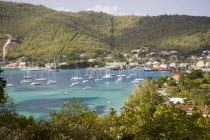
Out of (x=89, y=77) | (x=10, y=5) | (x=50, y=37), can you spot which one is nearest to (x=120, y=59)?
(x=50, y=37)

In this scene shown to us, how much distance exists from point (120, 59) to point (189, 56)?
101 feet

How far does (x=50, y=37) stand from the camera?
125875 millimetres

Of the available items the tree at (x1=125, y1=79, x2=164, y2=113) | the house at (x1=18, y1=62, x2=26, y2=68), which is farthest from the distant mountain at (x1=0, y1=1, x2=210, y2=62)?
the tree at (x1=125, y1=79, x2=164, y2=113)

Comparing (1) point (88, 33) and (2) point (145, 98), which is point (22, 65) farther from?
(2) point (145, 98)

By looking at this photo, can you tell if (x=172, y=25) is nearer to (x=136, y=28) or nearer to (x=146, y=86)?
(x=136, y=28)

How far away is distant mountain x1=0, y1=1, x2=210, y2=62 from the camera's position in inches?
4561

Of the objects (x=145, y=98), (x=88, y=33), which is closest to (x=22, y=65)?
(x=88, y=33)

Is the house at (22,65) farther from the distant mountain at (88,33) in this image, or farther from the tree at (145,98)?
the tree at (145,98)

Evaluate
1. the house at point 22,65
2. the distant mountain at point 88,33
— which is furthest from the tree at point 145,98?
the house at point 22,65

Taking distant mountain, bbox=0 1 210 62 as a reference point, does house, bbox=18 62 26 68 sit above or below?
below

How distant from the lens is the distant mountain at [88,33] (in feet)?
380

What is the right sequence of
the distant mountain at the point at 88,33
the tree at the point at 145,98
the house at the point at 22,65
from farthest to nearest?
1. the distant mountain at the point at 88,33
2. the house at the point at 22,65
3. the tree at the point at 145,98

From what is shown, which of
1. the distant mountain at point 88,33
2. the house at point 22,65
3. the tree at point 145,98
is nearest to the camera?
the tree at point 145,98

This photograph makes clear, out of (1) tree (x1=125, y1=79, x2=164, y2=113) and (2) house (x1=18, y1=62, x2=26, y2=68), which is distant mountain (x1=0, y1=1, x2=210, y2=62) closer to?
(2) house (x1=18, y1=62, x2=26, y2=68)
